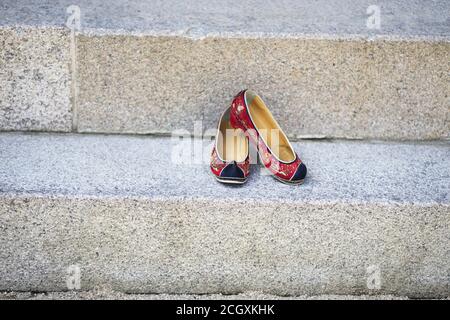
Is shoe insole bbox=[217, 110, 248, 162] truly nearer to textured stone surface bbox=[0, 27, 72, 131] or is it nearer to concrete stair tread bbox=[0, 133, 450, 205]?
concrete stair tread bbox=[0, 133, 450, 205]

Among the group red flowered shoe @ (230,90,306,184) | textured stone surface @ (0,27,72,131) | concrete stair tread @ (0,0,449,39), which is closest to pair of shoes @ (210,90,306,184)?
red flowered shoe @ (230,90,306,184)

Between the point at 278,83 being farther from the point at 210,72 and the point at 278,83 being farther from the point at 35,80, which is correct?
the point at 35,80

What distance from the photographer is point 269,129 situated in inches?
57.2

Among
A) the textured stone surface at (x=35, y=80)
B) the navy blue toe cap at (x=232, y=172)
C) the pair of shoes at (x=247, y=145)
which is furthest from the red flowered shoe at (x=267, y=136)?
the textured stone surface at (x=35, y=80)

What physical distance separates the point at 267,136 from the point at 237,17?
0.43m

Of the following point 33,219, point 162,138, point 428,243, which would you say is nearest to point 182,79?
point 162,138

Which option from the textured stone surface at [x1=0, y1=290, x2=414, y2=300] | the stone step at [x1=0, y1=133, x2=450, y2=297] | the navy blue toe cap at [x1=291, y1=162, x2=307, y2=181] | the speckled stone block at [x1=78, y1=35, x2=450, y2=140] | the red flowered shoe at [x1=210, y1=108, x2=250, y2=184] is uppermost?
the speckled stone block at [x1=78, y1=35, x2=450, y2=140]

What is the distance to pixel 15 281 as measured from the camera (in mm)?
1255

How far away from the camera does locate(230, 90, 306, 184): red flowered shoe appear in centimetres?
131

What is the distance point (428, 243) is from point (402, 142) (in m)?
0.39

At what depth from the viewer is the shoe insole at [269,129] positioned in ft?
4.55

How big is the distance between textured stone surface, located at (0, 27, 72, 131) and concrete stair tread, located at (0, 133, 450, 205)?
0.05 meters
